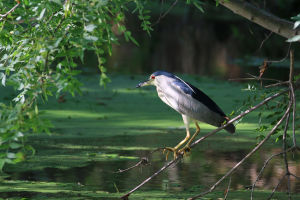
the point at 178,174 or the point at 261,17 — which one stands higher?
the point at 261,17

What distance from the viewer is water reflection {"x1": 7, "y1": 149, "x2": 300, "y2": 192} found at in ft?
14.4

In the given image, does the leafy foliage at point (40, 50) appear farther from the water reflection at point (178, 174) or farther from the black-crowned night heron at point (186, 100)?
the water reflection at point (178, 174)

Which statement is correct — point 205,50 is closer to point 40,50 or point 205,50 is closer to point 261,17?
point 261,17

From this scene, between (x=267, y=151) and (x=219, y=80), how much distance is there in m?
5.08

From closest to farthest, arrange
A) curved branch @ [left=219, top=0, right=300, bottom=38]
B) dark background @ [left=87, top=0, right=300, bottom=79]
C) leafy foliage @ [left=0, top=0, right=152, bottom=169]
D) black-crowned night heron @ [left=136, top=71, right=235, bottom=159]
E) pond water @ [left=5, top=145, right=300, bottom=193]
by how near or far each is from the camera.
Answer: leafy foliage @ [left=0, top=0, right=152, bottom=169]
curved branch @ [left=219, top=0, right=300, bottom=38]
black-crowned night heron @ [left=136, top=71, right=235, bottom=159]
pond water @ [left=5, top=145, right=300, bottom=193]
dark background @ [left=87, top=0, right=300, bottom=79]

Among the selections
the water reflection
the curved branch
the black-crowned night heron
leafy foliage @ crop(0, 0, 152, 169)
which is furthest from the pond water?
leafy foliage @ crop(0, 0, 152, 169)

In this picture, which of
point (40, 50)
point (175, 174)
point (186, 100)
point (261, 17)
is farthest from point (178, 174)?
point (40, 50)

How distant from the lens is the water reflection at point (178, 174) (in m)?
4.39

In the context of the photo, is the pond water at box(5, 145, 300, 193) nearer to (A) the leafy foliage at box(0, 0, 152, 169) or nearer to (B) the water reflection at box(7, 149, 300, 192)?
(B) the water reflection at box(7, 149, 300, 192)

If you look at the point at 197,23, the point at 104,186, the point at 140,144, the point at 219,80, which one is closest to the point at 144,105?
the point at 140,144

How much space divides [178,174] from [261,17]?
63.0 inches

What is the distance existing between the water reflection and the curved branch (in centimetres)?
122

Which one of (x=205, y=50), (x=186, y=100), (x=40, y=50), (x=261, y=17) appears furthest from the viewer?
(x=205, y=50)

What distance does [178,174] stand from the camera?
4.73m
